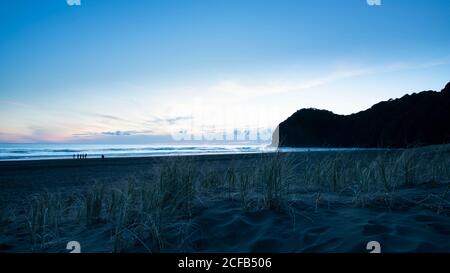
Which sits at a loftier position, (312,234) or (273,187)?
(273,187)

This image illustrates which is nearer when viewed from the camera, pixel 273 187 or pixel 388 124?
pixel 273 187

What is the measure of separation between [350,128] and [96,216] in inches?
3243

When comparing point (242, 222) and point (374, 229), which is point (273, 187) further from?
point (374, 229)

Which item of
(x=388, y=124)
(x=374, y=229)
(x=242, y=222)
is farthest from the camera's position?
(x=388, y=124)

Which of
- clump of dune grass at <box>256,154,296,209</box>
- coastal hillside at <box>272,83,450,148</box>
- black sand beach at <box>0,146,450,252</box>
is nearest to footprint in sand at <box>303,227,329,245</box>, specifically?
black sand beach at <box>0,146,450,252</box>

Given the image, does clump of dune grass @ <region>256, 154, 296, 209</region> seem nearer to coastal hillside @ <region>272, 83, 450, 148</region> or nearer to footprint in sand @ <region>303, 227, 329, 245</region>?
footprint in sand @ <region>303, 227, 329, 245</region>

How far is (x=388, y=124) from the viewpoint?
5788 centimetres

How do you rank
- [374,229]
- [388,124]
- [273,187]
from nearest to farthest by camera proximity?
[374,229]
[273,187]
[388,124]

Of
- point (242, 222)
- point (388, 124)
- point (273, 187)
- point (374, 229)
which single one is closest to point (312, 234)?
point (374, 229)

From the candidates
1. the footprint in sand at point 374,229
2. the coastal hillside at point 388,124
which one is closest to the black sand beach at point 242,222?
the footprint in sand at point 374,229

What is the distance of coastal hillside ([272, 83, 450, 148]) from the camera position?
1845 inches

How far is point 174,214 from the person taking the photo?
3.38 meters
